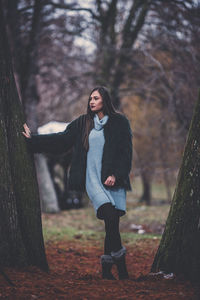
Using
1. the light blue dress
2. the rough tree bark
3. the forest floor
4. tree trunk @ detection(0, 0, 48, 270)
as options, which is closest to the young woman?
the light blue dress

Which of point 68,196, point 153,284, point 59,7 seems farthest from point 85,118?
point 68,196

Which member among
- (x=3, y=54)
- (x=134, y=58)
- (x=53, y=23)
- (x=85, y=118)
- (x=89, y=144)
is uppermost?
(x=53, y=23)

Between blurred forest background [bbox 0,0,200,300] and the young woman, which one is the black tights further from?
blurred forest background [bbox 0,0,200,300]

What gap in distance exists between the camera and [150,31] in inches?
377

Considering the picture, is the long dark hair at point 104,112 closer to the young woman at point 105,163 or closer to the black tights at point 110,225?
the young woman at point 105,163

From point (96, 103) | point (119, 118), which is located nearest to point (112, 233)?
point (119, 118)

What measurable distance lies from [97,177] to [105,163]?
0.60 feet

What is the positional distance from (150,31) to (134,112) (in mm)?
5232

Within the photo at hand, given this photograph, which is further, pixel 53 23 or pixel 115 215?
pixel 53 23

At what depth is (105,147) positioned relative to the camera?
3764 millimetres

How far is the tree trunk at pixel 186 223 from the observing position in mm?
3027

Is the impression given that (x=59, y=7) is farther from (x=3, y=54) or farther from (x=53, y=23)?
(x=3, y=54)

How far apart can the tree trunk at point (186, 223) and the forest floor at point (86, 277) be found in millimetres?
132

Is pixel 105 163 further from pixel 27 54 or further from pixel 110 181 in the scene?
pixel 27 54
